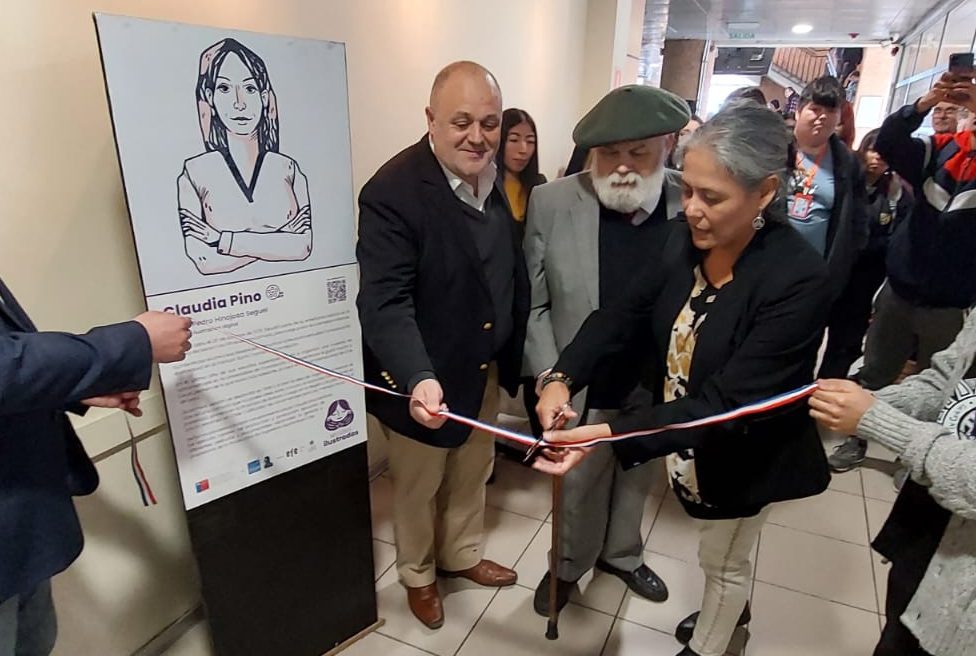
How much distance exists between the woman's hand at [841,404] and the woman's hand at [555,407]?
1.82ft

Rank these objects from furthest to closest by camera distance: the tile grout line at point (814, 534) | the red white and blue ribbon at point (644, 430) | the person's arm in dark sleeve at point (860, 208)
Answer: the person's arm in dark sleeve at point (860, 208) < the tile grout line at point (814, 534) < the red white and blue ribbon at point (644, 430)

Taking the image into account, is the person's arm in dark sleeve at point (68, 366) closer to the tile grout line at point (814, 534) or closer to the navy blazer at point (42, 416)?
the navy blazer at point (42, 416)

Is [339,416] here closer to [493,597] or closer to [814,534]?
[493,597]

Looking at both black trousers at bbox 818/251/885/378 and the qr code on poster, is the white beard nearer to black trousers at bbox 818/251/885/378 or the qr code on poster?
the qr code on poster

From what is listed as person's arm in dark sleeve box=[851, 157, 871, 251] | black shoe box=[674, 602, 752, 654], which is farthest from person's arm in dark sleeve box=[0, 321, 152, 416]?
person's arm in dark sleeve box=[851, 157, 871, 251]

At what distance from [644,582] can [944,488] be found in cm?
140

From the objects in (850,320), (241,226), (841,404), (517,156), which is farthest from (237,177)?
(850,320)

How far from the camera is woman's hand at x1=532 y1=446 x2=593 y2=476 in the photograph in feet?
4.70

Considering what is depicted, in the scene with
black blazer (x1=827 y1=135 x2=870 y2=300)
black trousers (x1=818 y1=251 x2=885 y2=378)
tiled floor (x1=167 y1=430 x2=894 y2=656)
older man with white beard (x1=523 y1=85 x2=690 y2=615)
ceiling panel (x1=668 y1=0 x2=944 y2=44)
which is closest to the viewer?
older man with white beard (x1=523 y1=85 x2=690 y2=615)

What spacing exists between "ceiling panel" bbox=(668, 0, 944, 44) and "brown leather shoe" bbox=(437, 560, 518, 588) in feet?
25.8

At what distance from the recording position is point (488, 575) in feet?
7.57

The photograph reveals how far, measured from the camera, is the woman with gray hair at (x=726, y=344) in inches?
50.9

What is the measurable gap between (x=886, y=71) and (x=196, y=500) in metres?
15.9

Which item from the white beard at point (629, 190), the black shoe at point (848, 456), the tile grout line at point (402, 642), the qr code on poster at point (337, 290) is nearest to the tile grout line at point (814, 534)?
the black shoe at point (848, 456)
